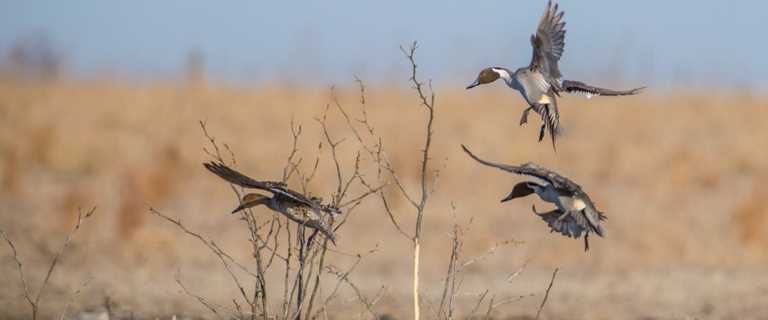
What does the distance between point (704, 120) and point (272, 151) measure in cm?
836

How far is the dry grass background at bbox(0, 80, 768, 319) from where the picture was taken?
32.1 ft

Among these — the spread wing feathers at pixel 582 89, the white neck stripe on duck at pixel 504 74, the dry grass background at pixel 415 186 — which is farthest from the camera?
the dry grass background at pixel 415 186

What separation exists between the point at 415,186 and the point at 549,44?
1241 cm

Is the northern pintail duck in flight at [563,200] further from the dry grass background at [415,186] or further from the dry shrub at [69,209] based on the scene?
the dry shrub at [69,209]

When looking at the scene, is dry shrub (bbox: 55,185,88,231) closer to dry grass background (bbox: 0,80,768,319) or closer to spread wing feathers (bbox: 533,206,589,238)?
dry grass background (bbox: 0,80,768,319)

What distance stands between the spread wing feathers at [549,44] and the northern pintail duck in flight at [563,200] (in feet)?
1.17

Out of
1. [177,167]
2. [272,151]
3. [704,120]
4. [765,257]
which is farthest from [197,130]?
[765,257]

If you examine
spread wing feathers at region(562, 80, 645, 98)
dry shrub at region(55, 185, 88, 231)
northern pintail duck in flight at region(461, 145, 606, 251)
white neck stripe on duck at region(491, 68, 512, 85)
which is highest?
dry shrub at region(55, 185, 88, 231)

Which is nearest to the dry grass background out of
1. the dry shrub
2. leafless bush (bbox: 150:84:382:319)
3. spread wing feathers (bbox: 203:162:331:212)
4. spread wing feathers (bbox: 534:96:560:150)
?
the dry shrub

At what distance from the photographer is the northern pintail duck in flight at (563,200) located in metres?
4.66

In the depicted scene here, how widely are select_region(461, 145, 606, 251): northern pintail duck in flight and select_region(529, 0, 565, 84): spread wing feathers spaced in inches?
14.1

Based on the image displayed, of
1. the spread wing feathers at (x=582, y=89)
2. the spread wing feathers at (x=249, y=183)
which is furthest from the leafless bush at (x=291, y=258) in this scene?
the spread wing feathers at (x=582, y=89)

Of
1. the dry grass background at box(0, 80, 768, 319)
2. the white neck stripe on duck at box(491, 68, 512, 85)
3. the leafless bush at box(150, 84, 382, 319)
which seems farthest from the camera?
the dry grass background at box(0, 80, 768, 319)

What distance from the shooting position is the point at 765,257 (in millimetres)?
12695
